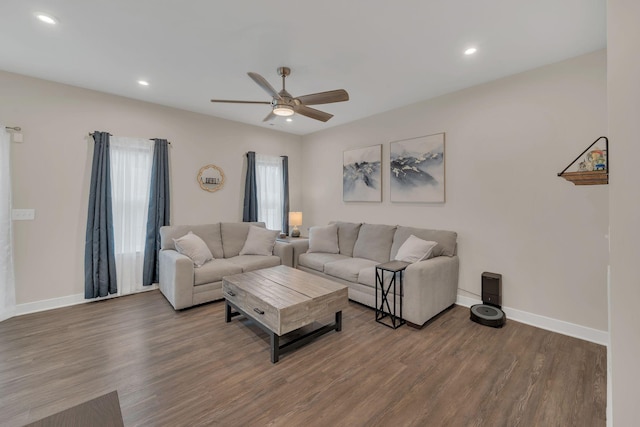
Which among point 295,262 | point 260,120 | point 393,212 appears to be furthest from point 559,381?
point 260,120

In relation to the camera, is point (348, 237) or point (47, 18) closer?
point (47, 18)

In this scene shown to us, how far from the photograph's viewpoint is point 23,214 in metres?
3.08

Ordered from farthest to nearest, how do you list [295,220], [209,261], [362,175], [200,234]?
[295,220], [362,175], [200,234], [209,261]

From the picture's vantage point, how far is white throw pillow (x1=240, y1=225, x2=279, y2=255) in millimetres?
4246

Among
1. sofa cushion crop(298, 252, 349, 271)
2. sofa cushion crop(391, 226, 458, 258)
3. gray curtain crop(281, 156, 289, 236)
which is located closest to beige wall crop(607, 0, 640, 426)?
sofa cushion crop(391, 226, 458, 258)

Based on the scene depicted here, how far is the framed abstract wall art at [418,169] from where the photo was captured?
3.59m

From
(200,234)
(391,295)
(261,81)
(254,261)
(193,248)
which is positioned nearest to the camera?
(261,81)

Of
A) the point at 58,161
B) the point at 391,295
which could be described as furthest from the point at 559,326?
the point at 58,161

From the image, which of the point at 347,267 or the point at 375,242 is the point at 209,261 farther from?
the point at 375,242

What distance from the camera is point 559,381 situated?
6.53 feet

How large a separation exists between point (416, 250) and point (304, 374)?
1939 mm

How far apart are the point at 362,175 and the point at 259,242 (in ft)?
6.86

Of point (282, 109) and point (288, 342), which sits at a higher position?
point (282, 109)

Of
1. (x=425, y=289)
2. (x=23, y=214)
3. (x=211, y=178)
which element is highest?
(x=211, y=178)
